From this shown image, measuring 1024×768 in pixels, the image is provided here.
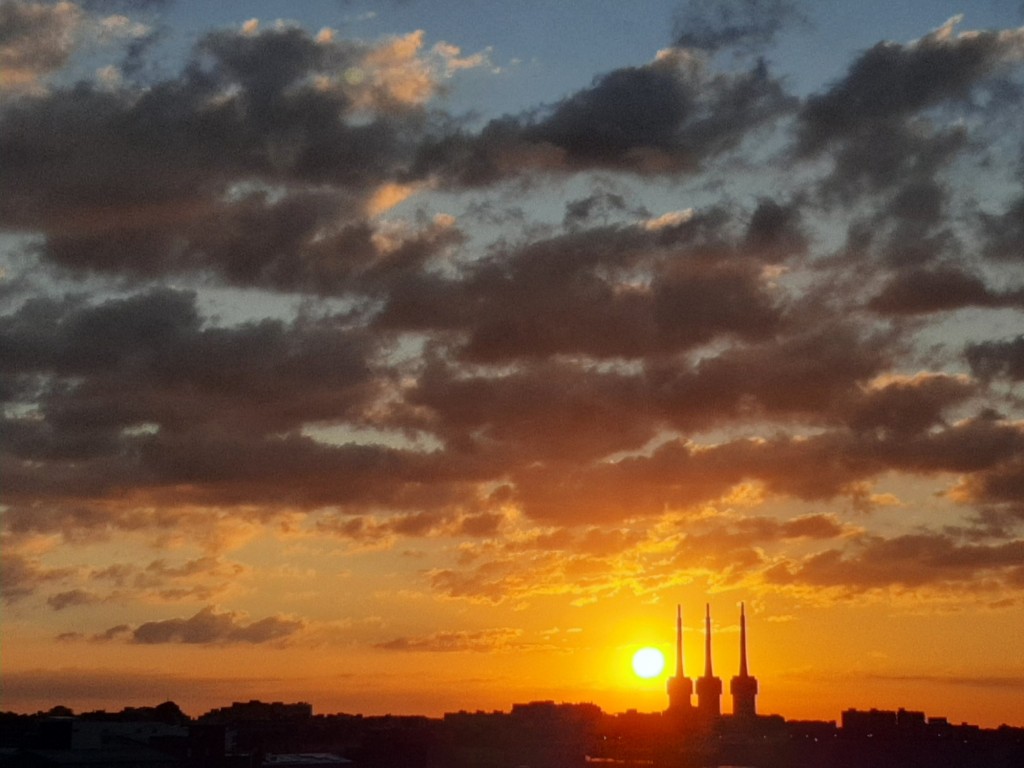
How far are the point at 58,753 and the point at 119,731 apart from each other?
21165mm

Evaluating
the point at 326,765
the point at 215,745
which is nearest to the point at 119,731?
the point at 215,745

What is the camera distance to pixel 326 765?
17912 cm

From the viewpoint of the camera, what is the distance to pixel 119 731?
174m

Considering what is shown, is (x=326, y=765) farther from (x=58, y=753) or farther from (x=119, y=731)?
(x=58, y=753)

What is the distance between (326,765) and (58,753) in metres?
35.7

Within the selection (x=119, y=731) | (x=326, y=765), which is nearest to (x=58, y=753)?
(x=119, y=731)

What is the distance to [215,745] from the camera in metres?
179

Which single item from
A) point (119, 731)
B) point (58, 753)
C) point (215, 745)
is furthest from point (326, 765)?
point (58, 753)

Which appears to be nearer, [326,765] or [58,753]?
[58,753]

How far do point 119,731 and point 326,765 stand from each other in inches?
938

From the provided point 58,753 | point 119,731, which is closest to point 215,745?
point 119,731

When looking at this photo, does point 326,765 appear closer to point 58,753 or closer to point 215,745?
point 215,745

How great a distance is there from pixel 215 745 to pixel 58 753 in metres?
28.2

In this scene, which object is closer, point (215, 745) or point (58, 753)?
point (58, 753)
